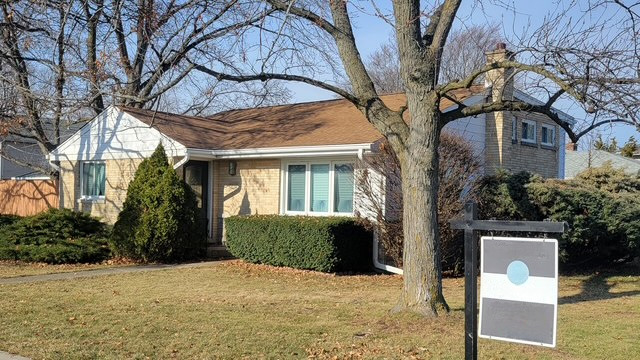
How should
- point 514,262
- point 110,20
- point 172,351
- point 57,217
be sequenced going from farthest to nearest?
point 57,217 → point 110,20 → point 172,351 → point 514,262

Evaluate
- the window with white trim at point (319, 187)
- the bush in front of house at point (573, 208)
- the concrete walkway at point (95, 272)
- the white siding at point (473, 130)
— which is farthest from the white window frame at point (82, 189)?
the bush in front of house at point (573, 208)

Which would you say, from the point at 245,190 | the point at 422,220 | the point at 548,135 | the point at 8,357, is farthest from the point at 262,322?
the point at 548,135

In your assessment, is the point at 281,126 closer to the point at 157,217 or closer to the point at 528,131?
the point at 157,217

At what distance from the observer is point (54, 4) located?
13.4 meters

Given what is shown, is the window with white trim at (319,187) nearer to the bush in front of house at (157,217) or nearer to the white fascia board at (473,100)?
the bush in front of house at (157,217)

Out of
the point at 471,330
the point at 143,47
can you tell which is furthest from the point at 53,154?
the point at 471,330

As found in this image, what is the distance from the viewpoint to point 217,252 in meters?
17.8

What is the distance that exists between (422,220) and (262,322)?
2.58 metres

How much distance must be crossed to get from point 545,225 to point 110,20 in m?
10.0

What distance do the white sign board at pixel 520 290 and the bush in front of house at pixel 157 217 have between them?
12.0 metres

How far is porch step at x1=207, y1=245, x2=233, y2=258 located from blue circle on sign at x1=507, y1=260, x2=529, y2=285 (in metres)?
13.6

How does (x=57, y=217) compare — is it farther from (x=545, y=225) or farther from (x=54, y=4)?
(x=545, y=225)

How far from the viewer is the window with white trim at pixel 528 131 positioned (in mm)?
19656

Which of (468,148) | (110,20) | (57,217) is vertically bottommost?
(57,217)
